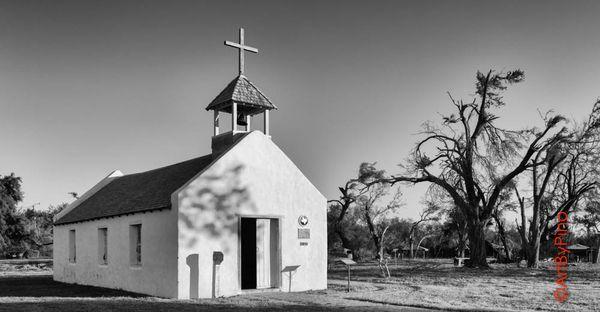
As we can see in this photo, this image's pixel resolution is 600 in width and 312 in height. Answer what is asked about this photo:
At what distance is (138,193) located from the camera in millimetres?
21203

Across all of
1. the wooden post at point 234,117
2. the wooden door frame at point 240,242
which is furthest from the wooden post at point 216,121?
the wooden door frame at point 240,242

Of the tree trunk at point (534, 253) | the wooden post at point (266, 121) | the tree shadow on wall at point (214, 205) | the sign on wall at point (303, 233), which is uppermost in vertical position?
the wooden post at point (266, 121)

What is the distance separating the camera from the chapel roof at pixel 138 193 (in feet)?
61.3

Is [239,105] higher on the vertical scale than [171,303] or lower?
higher

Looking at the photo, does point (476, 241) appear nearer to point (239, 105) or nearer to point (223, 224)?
point (239, 105)

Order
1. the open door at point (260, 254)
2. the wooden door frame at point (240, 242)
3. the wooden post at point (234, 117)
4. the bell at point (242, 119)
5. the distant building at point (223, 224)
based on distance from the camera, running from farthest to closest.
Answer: the bell at point (242, 119) < the wooden post at point (234, 117) < the open door at point (260, 254) < the wooden door frame at point (240, 242) < the distant building at point (223, 224)

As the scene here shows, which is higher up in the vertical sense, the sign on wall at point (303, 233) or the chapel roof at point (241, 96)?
the chapel roof at point (241, 96)

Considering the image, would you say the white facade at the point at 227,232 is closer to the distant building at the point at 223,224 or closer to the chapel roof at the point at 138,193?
the distant building at the point at 223,224

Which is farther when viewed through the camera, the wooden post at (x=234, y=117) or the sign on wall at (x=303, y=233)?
the wooden post at (x=234, y=117)

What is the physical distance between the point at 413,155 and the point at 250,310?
21.2m

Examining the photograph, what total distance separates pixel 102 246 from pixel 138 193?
8.43ft

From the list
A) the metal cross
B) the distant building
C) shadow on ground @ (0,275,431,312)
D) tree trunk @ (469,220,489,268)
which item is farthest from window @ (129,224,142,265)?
tree trunk @ (469,220,489,268)

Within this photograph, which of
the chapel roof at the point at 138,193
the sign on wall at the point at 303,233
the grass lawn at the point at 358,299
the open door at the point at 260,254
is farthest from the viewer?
the sign on wall at the point at 303,233

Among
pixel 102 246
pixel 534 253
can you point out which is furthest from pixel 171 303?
pixel 534 253
